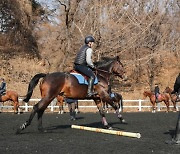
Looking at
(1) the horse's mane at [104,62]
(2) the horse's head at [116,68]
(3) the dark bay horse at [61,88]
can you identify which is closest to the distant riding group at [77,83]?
(3) the dark bay horse at [61,88]

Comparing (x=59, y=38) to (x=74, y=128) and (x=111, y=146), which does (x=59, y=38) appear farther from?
(x=111, y=146)

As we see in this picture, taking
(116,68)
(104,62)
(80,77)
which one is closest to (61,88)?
(80,77)

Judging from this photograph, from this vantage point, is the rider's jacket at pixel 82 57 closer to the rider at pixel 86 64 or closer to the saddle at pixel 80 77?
the rider at pixel 86 64

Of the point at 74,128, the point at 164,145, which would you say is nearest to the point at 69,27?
the point at 74,128

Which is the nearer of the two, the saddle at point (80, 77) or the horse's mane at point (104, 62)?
the saddle at point (80, 77)

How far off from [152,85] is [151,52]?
439 centimetres

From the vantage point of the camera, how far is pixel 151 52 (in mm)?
38750

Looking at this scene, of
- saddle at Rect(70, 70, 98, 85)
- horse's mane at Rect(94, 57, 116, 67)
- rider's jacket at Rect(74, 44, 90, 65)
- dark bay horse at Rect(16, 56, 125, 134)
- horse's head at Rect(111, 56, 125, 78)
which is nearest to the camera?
dark bay horse at Rect(16, 56, 125, 134)

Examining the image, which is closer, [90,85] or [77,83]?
[77,83]

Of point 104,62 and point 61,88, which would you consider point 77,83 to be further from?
point 104,62

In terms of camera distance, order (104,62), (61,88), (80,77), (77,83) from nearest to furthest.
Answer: (61,88) < (77,83) < (80,77) < (104,62)

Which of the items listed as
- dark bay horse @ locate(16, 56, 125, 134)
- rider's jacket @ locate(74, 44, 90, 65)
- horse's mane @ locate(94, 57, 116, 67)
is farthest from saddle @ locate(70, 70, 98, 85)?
horse's mane @ locate(94, 57, 116, 67)

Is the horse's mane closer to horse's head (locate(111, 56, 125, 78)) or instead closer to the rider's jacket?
horse's head (locate(111, 56, 125, 78))

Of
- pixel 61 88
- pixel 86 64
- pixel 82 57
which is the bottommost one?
pixel 61 88
